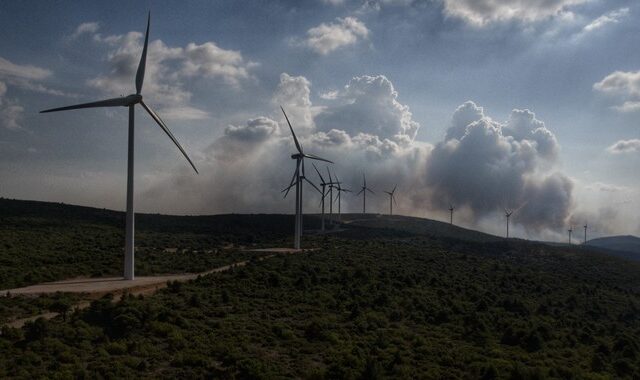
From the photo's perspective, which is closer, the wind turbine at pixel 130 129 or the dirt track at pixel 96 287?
the dirt track at pixel 96 287

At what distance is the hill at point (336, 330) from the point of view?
2503 cm

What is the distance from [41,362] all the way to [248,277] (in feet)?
84.2

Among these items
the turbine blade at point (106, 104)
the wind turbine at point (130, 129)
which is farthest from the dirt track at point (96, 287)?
the turbine blade at point (106, 104)

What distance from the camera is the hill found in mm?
25031

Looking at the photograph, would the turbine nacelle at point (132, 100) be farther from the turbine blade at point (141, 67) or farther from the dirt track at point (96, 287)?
the dirt track at point (96, 287)

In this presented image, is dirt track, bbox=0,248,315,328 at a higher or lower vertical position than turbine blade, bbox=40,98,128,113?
lower

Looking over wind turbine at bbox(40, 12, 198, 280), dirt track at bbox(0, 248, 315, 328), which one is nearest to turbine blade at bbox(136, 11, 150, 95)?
wind turbine at bbox(40, 12, 198, 280)

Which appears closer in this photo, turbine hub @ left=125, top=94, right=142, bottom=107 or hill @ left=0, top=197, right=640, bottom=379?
hill @ left=0, top=197, right=640, bottom=379

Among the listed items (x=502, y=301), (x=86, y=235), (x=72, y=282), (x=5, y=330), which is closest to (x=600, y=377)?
(x=502, y=301)

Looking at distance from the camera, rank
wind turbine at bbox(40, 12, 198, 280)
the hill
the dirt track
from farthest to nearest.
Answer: wind turbine at bbox(40, 12, 198, 280) < the dirt track < the hill

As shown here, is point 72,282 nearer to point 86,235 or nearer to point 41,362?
point 41,362

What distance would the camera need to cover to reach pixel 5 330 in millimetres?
25672

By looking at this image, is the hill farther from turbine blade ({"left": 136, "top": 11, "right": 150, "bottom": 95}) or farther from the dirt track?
turbine blade ({"left": 136, "top": 11, "right": 150, "bottom": 95})

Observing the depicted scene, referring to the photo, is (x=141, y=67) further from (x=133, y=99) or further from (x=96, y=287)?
(x=96, y=287)
